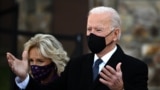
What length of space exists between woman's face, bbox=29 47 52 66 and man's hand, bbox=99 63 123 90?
1.31 metres

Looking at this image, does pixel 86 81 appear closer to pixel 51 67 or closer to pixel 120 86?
pixel 120 86

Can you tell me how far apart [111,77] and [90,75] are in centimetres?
42

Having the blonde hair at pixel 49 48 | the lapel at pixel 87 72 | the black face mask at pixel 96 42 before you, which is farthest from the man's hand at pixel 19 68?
the blonde hair at pixel 49 48

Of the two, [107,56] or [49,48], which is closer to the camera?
[107,56]

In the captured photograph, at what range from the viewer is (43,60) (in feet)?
18.5

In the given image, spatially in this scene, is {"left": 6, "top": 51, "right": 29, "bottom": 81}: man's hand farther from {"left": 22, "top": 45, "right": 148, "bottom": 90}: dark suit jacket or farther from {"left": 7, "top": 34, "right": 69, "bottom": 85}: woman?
{"left": 7, "top": 34, "right": 69, "bottom": 85}: woman

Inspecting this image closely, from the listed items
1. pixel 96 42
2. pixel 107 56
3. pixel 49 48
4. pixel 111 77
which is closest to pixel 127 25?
pixel 49 48

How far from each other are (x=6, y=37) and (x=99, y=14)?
5.11 m

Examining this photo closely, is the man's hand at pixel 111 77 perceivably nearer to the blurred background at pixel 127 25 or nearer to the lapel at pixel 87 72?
the lapel at pixel 87 72

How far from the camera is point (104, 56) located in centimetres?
475

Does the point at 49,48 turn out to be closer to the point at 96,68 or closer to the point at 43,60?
the point at 43,60

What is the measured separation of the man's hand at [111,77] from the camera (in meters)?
4.34

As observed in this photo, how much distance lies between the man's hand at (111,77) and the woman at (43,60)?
4.21 ft

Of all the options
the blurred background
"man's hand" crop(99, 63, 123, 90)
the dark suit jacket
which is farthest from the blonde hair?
the blurred background
